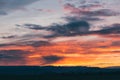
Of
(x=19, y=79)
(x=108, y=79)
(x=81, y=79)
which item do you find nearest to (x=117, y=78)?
(x=108, y=79)

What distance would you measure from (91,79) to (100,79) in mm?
1781

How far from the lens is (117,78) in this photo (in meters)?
73.1

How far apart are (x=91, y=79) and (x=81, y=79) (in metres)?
1.95

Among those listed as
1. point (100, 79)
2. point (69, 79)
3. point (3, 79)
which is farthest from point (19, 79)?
point (100, 79)

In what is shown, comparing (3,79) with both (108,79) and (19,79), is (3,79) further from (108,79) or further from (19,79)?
(108,79)

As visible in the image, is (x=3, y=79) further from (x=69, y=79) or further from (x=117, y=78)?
(x=117, y=78)

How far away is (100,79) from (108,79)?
186 centimetres

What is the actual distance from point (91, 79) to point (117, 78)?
5350mm

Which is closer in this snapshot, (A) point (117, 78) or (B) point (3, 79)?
(B) point (3, 79)

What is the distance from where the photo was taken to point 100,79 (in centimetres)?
7119

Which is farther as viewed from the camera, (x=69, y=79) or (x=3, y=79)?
(x=69, y=79)

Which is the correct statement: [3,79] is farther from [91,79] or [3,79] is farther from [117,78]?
[117,78]

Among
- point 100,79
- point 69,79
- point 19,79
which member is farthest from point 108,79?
point 19,79

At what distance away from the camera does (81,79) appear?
71.6 meters
